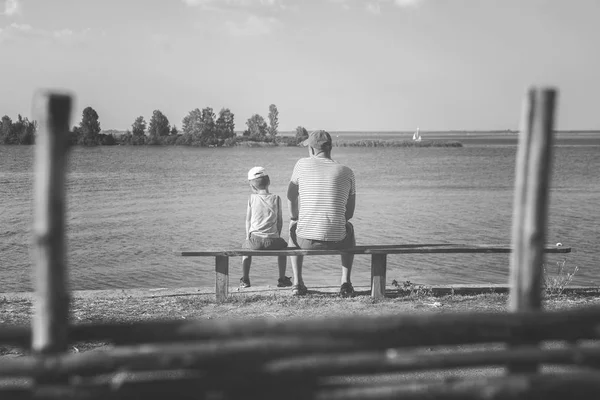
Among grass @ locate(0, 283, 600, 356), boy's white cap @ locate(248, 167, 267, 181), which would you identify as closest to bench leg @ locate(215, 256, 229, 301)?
grass @ locate(0, 283, 600, 356)

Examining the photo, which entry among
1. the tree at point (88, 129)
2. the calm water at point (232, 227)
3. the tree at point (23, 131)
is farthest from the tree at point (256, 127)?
the calm water at point (232, 227)

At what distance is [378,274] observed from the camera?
8086mm

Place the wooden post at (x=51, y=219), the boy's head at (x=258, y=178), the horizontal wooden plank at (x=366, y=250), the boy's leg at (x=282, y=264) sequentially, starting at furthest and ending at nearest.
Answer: the boy's leg at (x=282, y=264), the boy's head at (x=258, y=178), the horizontal wooden plank at (x=366, y=250), the wooden post at (x=51, y=219)

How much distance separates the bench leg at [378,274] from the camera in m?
8.02

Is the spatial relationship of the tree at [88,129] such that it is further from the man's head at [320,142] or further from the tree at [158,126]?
the man's head at [320,142]

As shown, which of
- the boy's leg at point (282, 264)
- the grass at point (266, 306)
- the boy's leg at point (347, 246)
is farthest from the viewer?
the boy's leg at point (282, 264)

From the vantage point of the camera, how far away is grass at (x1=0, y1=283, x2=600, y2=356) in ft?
24.5

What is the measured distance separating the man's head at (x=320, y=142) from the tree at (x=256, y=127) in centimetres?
13569

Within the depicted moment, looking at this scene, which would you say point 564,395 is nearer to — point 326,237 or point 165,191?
point 326,237

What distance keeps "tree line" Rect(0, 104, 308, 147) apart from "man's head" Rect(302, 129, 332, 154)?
391 feet

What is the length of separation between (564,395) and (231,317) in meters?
4.26

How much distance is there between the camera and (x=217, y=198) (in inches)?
1212

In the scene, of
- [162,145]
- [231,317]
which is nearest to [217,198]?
[231,317]

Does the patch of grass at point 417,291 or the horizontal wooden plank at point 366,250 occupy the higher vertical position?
the horizontal wooden plank at point 366,250
